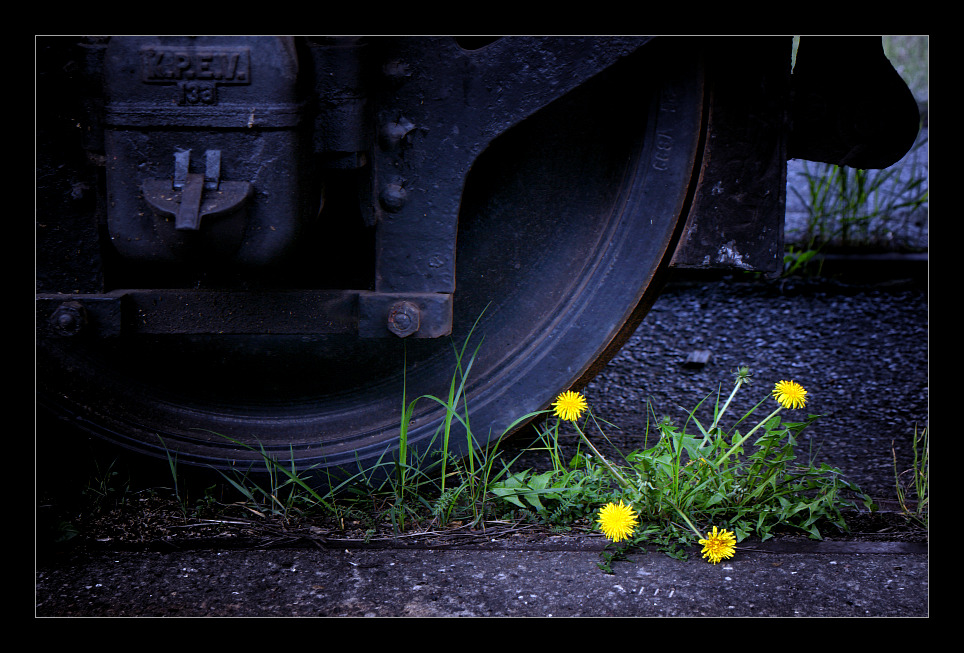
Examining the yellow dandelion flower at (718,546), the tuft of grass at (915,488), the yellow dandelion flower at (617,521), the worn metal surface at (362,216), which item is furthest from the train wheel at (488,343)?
the tuft of grass at (915,488)

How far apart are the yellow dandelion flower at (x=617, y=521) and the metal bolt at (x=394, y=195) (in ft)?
2.33

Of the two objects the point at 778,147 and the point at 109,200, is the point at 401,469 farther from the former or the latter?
the point at 778,147

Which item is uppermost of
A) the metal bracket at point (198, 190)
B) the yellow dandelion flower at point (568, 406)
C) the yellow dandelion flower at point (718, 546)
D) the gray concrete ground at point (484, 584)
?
the metal bracket at point (198, 190)

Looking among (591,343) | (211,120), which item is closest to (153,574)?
(211,120)

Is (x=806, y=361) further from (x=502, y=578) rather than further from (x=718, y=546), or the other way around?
(x=502, y=578)

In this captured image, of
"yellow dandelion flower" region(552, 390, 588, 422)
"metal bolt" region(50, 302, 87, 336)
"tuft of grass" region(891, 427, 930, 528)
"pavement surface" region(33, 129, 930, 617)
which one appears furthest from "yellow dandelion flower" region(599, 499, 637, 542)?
"metal bolt" region(50, 302, 87, 336)

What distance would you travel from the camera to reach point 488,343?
6.07ft

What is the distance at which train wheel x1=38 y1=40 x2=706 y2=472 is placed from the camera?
1.71 m

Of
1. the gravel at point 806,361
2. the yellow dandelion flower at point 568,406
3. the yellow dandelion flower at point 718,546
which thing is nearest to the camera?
the yellow dandelion flower at point 718,546

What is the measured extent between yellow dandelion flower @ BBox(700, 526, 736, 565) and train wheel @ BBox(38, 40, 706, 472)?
0.42 metres

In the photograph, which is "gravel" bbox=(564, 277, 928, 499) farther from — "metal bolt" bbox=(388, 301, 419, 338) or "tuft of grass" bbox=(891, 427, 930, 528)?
"metal bolt" bbox=(388, 301, 419, 338)

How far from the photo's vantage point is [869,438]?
2.14 m

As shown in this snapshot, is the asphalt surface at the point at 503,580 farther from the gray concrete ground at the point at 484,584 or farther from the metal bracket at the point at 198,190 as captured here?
the metal bracket at the point at 198,190

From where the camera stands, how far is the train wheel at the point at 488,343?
171 centimetres
